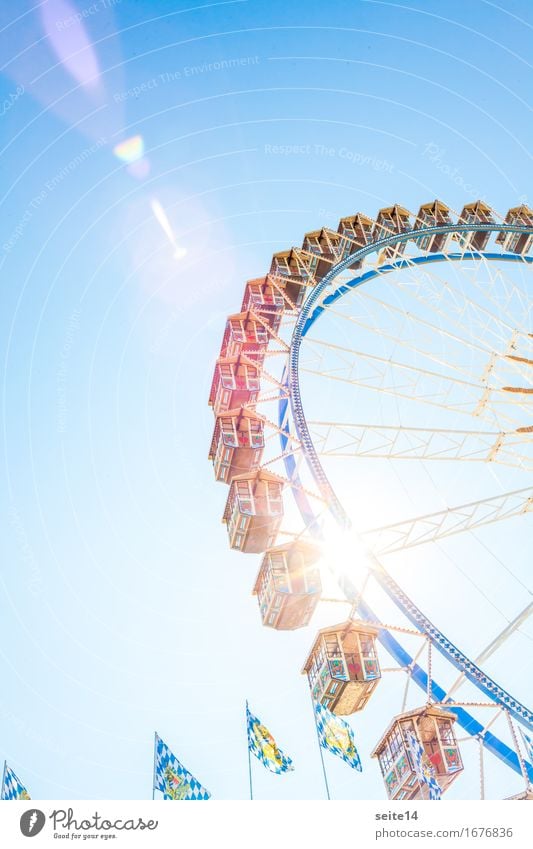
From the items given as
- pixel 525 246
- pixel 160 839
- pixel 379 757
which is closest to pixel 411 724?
pixel 379 757

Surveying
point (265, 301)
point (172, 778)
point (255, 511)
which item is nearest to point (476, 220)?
point (265, 301)

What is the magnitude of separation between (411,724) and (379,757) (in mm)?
1223

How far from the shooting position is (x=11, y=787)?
16281 millimetres

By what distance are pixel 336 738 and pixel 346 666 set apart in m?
2.80

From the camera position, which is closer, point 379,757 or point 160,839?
point 160,839

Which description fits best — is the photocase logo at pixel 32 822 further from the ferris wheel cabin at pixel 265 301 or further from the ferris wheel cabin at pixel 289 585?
the ferris wheel cabin at pixel 265 301

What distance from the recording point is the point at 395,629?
10.2 m

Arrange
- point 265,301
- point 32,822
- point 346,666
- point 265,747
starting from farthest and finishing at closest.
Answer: point 265,301, point 265,747, point 346,666, point 32,822

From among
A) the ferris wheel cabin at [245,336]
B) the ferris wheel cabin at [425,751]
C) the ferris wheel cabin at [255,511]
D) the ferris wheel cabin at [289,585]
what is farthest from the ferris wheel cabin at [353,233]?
the ferris wheel cabin at [425,751]

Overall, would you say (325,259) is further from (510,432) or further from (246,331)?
(510,432)

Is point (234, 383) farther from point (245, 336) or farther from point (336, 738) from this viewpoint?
point (336, 738)

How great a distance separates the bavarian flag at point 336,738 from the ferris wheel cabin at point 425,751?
233 centimetres

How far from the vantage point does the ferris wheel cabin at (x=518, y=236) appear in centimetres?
2281

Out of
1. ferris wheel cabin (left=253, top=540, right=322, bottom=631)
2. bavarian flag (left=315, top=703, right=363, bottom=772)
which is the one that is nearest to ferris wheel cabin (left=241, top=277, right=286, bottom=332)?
ferris wheel cabin (left=253, top=540, right=322, bottom=631)
